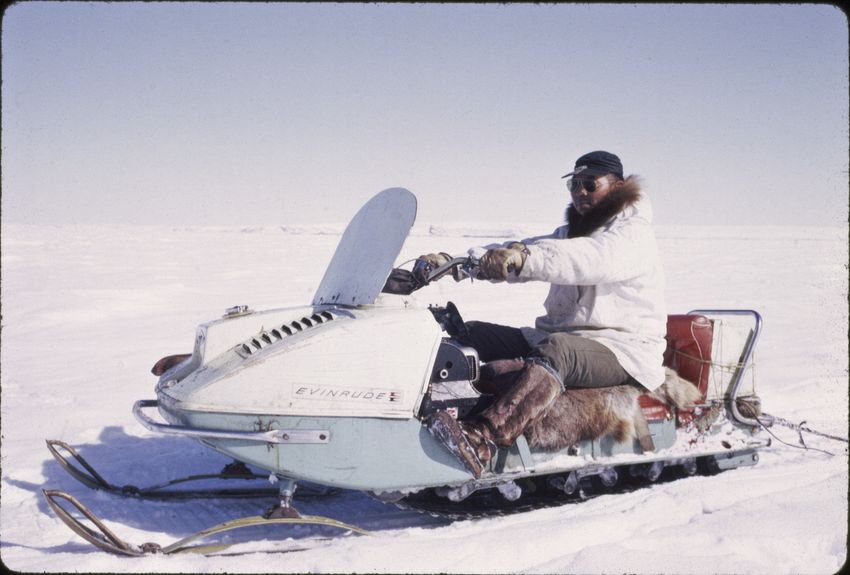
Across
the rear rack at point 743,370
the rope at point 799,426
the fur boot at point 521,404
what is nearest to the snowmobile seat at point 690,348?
the rear rack at point 743,370

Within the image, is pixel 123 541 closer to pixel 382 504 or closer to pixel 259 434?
pixel 259 434

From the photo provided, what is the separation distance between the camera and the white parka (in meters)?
3.50

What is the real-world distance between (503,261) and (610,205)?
95 cm

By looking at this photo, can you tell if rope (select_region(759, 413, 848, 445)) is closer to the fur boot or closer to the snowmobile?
the snowmobile

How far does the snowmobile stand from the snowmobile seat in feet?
0.68

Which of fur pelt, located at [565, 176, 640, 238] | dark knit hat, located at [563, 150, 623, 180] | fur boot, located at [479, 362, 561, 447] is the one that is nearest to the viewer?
fur boot, located at [479, 362, 561, 447]

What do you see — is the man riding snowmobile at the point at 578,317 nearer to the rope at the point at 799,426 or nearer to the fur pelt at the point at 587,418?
the fur pelt at the point at 587,418

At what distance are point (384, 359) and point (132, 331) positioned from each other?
6.96 metres

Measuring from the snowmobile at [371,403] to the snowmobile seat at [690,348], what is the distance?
21 cm

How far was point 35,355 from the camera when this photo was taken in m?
7.64

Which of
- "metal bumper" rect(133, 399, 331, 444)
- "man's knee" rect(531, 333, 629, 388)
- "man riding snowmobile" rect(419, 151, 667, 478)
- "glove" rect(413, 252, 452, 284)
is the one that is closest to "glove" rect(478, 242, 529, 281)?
"man riding snowmobile" rect(419, 151, 667, 478)

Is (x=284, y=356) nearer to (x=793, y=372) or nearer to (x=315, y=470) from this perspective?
(x=315, y=470)

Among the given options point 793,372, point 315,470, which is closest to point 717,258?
point 793,372

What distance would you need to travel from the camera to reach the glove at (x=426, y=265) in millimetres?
3652
